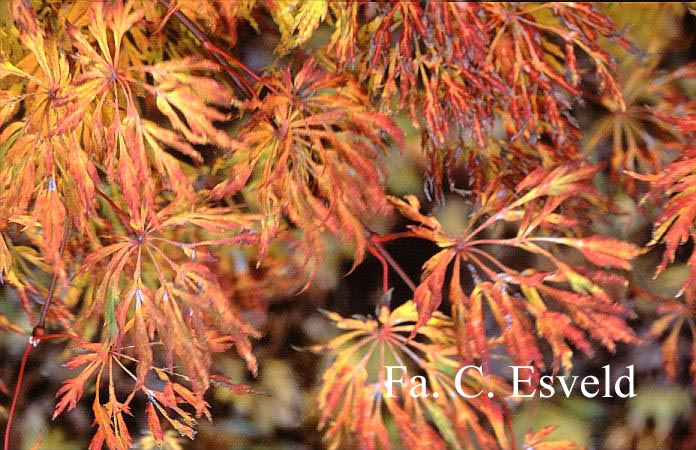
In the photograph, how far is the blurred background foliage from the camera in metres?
0.74

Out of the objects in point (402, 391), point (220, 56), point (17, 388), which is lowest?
point (17, 388)

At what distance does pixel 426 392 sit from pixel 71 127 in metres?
0.55

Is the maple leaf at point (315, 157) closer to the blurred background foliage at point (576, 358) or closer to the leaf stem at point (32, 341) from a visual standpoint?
the blurred background foliage at point (576, 358)

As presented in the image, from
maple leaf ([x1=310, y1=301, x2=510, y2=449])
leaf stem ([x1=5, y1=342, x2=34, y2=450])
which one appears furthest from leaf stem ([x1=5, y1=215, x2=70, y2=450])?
maple leaf ([x1=310, y1=301, x2=510, y2=449])

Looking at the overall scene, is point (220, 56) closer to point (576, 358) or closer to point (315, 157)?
point (315, 157)

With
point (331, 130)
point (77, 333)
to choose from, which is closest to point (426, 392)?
point (331, 130)

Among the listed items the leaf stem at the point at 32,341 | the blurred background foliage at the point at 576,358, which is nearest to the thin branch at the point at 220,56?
the blurred background foliage at the point at 576,358

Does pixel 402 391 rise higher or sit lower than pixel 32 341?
higher

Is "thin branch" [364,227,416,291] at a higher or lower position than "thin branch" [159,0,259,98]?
lower

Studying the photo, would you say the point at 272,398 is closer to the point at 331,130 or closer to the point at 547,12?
the point at 331,130

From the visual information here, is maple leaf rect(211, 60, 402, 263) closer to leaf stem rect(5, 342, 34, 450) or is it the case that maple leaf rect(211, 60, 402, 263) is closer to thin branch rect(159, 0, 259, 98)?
thin branch rect(159, 0, 259, 98)

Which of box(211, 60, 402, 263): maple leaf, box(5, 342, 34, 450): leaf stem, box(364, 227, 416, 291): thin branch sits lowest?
box(5, 342, 34, 450): leaf stem

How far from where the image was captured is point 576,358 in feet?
2.45

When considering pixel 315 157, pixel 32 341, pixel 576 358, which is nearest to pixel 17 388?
pixel 32 341
